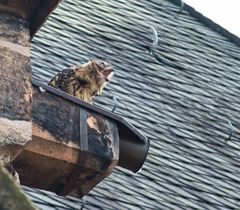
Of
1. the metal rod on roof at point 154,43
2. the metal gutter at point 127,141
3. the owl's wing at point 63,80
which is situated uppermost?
the metal gutter at point 127,141

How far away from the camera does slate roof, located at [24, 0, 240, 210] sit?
588cm

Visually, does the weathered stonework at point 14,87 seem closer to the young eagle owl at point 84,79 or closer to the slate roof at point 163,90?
the young eagle owl at point 84,79

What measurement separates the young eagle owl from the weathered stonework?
111cm

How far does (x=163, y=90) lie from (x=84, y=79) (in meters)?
3.54

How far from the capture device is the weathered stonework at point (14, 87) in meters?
2.56

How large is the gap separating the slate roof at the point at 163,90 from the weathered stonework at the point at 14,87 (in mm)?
1976

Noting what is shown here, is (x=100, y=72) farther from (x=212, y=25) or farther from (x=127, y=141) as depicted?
(x=212, y=25)

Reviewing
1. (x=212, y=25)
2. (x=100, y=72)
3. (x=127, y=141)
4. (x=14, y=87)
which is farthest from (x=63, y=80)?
(x=212, y=25)

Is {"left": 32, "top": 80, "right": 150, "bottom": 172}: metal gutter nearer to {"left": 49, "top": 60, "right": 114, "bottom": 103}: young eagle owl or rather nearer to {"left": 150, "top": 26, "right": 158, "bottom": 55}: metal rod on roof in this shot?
{"left": 49, "top": 60, "right": 114, "bottom": 103}: young eagle owl

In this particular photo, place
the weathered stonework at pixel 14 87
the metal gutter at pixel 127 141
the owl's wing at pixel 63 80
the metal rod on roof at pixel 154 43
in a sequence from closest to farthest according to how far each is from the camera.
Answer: the weathered stonework at pixel 14 87 < the metal gutter at pixel 127 141 < the owl's wing at pixel 63 80 < the metal rod on roof at pixel 154 43

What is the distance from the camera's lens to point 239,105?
834 centimetres

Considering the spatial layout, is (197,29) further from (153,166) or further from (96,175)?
(96,175)

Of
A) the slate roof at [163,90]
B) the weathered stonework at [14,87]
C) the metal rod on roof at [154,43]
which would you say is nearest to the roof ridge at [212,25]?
the slate roof at [163,90]

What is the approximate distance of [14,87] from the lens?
Answer: 2.68 m
